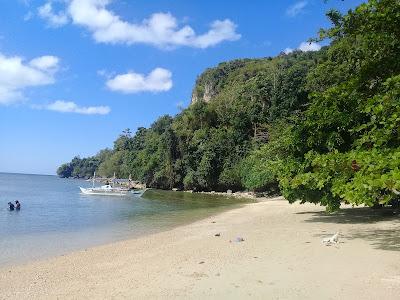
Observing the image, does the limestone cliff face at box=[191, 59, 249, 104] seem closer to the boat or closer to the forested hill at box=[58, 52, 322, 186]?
the forested hill at box=[58, 52, 322, 186]

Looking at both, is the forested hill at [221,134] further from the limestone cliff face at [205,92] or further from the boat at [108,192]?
the limestone cliff face at [205,92]

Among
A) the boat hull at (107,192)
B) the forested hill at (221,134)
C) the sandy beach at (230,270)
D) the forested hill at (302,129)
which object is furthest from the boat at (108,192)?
the sandy beach at (230,270)

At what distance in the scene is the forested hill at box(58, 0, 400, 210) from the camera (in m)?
8.88

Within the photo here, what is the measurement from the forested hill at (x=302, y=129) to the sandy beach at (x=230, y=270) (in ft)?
5.40

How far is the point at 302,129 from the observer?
1616 centimetres

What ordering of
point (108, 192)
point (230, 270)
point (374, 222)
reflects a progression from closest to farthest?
point (230, 270), point (374, 222), point (108, 192)

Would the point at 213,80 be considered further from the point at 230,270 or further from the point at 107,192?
the point at 230,270

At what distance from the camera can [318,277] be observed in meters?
8.41

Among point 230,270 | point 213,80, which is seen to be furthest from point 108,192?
point 213,80

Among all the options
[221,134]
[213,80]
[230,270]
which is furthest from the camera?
[213,80]

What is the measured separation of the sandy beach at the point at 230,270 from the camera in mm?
7750

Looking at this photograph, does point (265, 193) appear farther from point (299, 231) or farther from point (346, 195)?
point (346, 195)

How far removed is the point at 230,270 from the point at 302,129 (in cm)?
Answer: 841

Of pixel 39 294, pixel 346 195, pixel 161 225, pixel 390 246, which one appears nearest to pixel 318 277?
pixel 346 195
